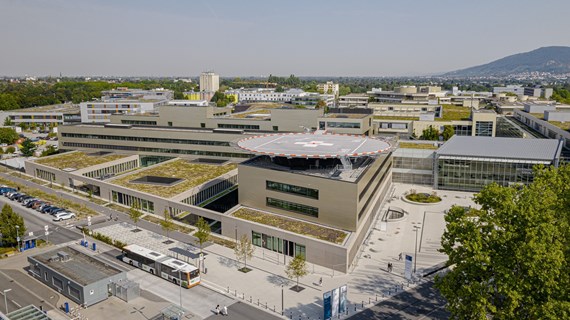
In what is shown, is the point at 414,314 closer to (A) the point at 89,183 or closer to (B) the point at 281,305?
(B) the point at 281,305

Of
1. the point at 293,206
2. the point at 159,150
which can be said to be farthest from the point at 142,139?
the point at 293,206

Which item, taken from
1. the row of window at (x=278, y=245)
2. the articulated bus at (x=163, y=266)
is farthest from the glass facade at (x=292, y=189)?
the articulated bus at (x=163, y=266)

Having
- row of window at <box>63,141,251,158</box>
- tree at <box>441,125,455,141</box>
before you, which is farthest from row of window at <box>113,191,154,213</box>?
tree at <box>441,125,455,141</box>

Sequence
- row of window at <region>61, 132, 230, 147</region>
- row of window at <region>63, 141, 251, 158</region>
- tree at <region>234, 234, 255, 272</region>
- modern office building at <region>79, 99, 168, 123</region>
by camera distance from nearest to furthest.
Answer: tree at <region>234, 234, 255, 272</region>
row of window at <region>63, 141, 251, 158</region>
row of window at <region>61, 132, 230, 147</region>
modern office building at <region>79, 99, 168, 123</region>

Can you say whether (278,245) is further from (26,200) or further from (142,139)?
(142,139)

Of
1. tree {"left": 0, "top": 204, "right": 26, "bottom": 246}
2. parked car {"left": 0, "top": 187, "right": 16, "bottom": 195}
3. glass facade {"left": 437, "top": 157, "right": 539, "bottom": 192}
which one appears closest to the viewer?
tree {"left": 0, "top": 204, "right": 26, "bottom": 246}

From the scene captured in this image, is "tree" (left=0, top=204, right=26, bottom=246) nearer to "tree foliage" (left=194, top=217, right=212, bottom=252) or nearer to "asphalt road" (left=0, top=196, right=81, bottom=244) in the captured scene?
"asphalt road" (left=0, top=196, right=81, bottom=244)
